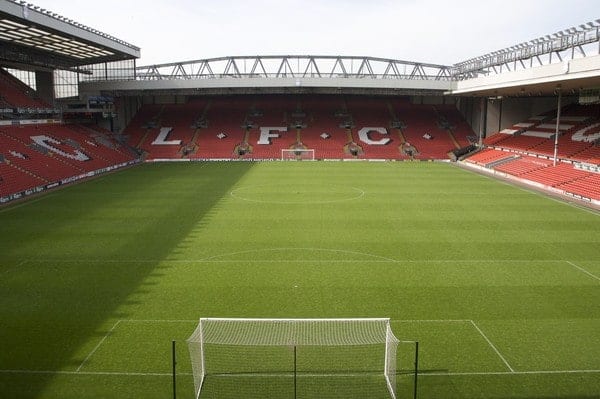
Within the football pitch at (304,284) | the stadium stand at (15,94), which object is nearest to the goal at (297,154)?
the stadium stand at (15,94)

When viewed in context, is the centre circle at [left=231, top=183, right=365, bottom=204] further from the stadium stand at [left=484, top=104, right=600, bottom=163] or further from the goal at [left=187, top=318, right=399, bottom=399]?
the goal at [left=187, top=318, right=399, bottom=399]

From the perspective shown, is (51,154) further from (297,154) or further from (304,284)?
(304,284)

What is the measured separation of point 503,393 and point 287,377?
148 inches

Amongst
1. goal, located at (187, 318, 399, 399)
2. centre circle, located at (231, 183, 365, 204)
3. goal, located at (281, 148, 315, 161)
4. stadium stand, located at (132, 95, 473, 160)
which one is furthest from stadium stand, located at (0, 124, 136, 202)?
goal, located at (187, 318, 399, 399)

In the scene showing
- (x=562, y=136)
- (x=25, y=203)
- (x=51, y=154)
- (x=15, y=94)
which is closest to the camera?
(x=25, y=203)

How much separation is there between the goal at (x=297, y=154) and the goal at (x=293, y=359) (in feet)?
130

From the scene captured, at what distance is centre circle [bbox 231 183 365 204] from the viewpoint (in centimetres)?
2716

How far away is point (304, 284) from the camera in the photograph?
14.2 m

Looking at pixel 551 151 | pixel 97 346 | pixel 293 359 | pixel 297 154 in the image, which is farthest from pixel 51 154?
pixel 551 151

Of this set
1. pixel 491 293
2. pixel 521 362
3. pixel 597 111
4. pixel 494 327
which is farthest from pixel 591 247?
pixel 597 111

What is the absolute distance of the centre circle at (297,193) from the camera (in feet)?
89.1

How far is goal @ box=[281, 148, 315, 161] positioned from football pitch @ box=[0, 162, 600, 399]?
23015 millimetres

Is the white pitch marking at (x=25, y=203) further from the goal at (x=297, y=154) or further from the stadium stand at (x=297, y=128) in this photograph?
the goal at (x=297, y=154)

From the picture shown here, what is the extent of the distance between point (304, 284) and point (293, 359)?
158 inches
